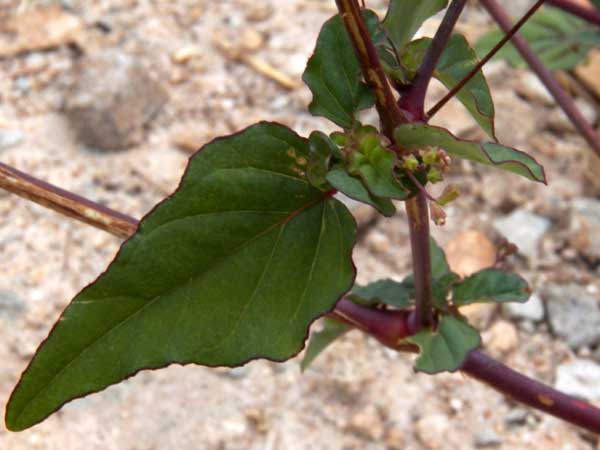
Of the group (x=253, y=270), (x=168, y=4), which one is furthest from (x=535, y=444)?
(x=168, y=4)

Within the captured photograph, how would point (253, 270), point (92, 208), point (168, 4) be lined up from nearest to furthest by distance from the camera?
point (253, 270) → point (92, 208) → point (168, 4)

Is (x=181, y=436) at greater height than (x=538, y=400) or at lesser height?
lesser

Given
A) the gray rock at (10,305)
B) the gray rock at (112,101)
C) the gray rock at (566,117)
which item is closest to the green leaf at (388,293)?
the gray rock at (10,305)

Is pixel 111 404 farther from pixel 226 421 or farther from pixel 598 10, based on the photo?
pixel 598 10

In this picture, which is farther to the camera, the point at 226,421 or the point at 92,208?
the point at 226,421

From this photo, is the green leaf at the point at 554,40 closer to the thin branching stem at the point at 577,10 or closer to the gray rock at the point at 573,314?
the thin branching stem at the point at 577,10

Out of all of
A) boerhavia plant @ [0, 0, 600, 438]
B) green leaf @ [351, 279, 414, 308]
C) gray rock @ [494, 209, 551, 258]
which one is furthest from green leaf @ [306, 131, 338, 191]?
gray rock @ [494, 209, 551, 258]

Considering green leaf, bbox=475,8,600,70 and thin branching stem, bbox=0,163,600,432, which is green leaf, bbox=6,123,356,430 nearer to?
thin branching stem, bbox=0,163,600,432
